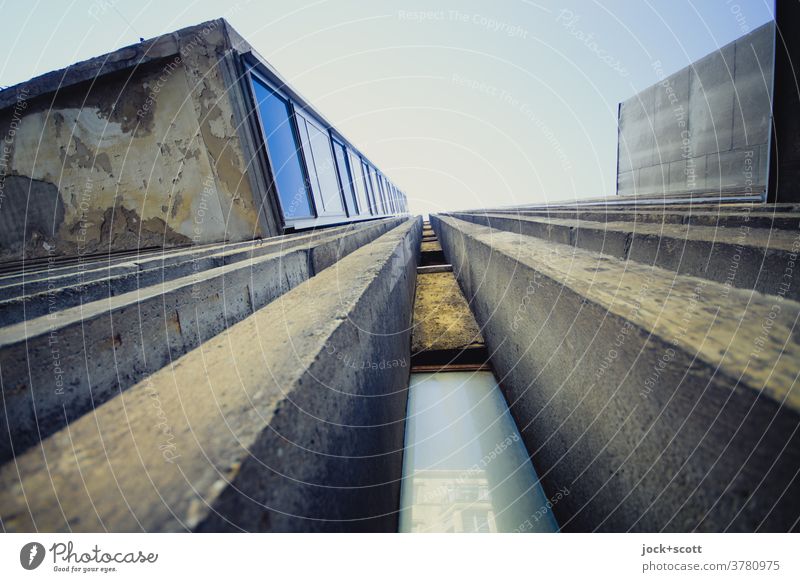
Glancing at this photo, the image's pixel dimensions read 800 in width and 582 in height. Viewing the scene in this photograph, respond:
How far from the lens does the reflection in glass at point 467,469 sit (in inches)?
48.3

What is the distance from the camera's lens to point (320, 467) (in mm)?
682

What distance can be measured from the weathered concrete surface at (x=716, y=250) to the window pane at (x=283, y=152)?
3649 mm

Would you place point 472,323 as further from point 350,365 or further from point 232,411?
point 232,411

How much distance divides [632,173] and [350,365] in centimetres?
1542

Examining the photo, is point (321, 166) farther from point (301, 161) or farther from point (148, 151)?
point (148, 151)

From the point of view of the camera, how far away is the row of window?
425 cm

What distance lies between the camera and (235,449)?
526 mm

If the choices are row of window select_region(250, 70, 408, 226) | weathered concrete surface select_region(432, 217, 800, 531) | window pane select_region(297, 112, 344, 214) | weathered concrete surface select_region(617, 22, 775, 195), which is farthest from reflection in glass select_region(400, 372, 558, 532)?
weathered concrete surface select_region(617, 22, 775, 195)

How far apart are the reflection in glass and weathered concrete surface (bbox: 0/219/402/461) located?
1104 mm

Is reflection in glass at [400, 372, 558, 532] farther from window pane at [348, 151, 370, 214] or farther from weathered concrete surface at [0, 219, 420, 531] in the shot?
window pane at [348, 151, 370, 214]

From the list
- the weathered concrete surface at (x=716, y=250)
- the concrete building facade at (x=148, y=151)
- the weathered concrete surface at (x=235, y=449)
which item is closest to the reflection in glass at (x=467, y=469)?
the weathered concrete surface at (x=235, y=449)

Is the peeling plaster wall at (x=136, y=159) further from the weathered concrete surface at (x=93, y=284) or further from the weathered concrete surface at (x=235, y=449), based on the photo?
the weathered concrete surface at (x=235, y=449)
